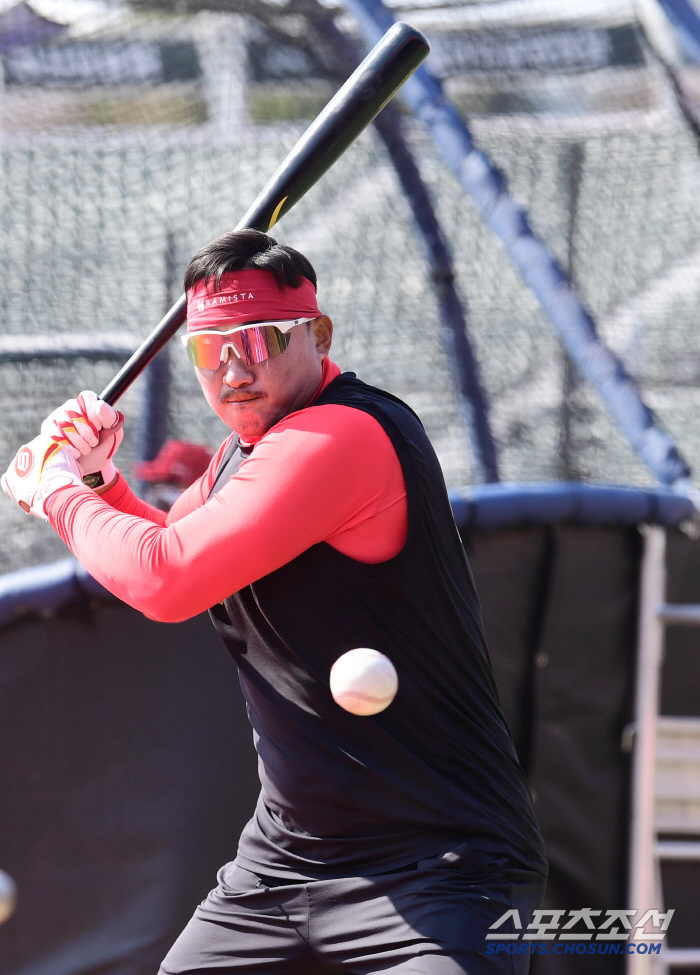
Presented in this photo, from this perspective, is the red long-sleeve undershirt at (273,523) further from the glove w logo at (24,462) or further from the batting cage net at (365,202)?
the batting cage net at (365,202)

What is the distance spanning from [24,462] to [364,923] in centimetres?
111

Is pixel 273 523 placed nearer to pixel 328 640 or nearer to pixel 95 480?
pixel 328 640

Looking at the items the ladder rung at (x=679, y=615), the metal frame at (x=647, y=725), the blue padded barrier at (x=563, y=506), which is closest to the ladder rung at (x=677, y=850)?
the metal frame at (x=647, y=725)

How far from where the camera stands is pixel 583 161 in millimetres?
4918

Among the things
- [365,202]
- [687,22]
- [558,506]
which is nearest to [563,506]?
[558,506]

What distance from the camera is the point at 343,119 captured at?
91.1 inches

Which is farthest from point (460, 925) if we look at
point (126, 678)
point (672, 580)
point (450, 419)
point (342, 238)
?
point (342, 238)

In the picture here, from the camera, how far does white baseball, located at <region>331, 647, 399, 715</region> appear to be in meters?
1.54

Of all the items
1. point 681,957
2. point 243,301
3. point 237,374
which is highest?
point 243,301

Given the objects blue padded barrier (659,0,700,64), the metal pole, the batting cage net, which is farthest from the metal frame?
blue padded barrier (659,0,700,64)

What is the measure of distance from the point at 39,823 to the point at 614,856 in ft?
5.08

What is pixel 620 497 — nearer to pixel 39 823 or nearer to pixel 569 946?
pixel 569 946

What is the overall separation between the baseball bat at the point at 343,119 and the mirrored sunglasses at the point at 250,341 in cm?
44

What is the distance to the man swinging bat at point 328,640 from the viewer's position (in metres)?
1.62
